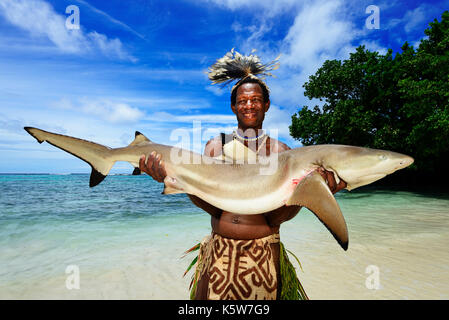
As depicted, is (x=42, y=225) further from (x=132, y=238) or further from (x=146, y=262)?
(x=146, y=262)

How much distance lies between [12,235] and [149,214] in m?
5.82

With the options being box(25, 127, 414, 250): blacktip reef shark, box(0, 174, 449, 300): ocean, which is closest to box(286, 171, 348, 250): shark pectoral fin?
box(25, 127, 414, 250): blacktip reef shark

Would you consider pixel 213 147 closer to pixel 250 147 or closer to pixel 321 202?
pixel 250 147

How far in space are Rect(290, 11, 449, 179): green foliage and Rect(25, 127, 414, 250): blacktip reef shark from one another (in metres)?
16.2

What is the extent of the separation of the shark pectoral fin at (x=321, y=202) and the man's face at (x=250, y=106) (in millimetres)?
883

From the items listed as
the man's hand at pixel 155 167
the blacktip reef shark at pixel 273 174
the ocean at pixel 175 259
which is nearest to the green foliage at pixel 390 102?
the ocean at pixel 175 259

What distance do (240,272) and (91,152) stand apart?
73.5 inches

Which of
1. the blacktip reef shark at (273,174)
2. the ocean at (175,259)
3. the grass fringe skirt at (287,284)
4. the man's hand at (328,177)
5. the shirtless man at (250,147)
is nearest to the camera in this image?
the blacktip reef shark at (273,174)


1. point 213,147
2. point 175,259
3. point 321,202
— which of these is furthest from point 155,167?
point 175,259

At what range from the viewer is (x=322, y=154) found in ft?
6.79

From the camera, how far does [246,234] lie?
Result: 2.15m

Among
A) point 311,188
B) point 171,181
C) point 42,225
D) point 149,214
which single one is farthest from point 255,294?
point 149,214

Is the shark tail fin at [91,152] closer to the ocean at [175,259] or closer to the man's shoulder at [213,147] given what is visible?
the man's shoulder at [213,147]

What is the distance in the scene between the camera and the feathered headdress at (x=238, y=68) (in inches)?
105
